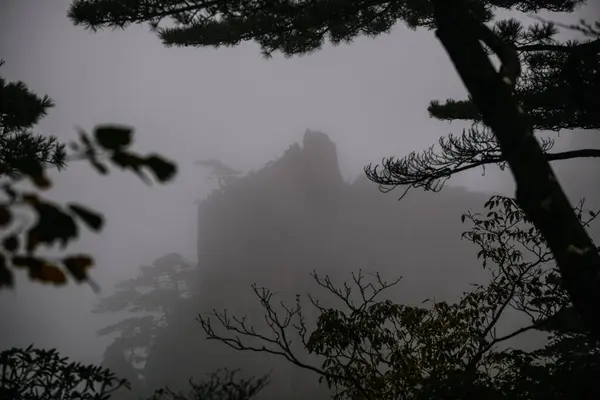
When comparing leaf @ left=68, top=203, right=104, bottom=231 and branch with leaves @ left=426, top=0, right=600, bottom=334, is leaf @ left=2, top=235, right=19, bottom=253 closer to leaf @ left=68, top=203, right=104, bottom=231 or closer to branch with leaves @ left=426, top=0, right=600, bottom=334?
leaf @ left=68, top=203, right=104, bottom=231

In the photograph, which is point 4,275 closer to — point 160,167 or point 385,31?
point 160,167

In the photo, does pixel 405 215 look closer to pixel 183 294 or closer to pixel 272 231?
pixel 272 231

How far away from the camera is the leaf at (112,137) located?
69cm

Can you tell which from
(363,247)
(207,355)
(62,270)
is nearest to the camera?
(62,270)

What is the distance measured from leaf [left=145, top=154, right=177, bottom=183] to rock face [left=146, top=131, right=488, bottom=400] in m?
32.8

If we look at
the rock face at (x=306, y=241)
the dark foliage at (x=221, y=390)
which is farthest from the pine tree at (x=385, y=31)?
the rock face at (x=306, y=241)

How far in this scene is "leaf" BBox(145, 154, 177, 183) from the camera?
2.32 feet

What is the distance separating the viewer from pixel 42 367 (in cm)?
258

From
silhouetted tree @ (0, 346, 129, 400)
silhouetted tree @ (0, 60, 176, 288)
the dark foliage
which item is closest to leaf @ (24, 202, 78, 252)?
silhouetted tree @ (0, 60, 176, 288)

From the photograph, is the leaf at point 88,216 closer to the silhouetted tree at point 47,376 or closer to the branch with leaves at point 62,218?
the branch with leaves at point 62,218

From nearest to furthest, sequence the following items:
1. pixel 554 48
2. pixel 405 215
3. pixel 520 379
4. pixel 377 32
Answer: pixel 520 379, pixel 554 48, pixel 377 32, pixel 405 215

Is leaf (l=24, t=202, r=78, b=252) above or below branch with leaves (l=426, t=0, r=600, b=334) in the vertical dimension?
below

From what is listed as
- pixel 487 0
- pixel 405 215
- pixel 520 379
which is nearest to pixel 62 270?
pixel 520 379

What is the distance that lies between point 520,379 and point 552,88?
473 centimetres
